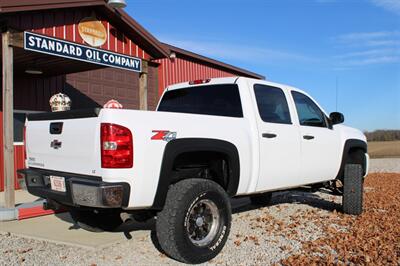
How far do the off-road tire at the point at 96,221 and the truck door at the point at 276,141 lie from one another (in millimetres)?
1813

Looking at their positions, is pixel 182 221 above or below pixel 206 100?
below

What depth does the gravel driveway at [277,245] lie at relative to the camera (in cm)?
480

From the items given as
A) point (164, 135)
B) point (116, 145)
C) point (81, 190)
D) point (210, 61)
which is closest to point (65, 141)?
point (81, 190)

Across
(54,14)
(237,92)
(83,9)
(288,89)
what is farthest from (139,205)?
(83,9)

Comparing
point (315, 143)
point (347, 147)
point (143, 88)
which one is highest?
point (143, 88)

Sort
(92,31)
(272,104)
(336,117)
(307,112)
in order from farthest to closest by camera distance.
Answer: (92,31) → (336,117) → (307,112) → (272,104)

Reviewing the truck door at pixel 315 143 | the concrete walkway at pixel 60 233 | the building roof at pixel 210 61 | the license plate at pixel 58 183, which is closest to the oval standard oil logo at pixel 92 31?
the concrete walkway at pixel 60 233

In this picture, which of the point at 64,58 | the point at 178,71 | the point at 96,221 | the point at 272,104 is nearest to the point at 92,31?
the point at 64,58

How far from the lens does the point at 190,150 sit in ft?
14.8

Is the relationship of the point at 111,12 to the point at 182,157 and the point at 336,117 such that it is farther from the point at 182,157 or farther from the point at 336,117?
the point at 182,157

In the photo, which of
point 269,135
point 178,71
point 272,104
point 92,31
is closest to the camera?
point 269,135

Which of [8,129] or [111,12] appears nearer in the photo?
[8,129]

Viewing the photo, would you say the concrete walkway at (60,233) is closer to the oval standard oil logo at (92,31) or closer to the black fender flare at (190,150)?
the black fender flare at (190,150)

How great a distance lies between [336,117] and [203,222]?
11.1 feet
